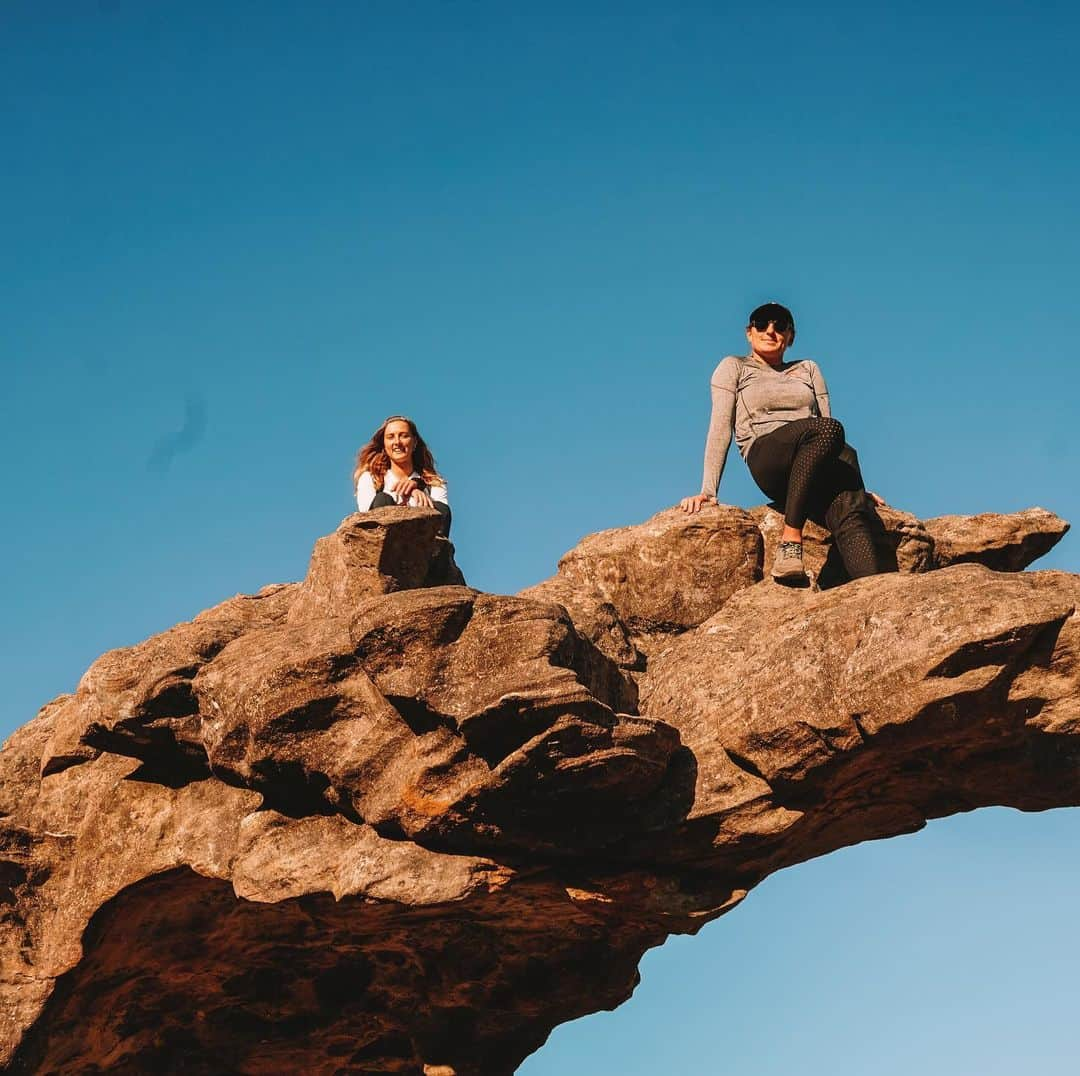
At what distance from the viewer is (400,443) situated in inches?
907

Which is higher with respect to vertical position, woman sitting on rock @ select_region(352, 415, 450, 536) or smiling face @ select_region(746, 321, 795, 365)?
smiling face @ select_region(746, 321, 795, 365)

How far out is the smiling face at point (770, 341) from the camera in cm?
2278

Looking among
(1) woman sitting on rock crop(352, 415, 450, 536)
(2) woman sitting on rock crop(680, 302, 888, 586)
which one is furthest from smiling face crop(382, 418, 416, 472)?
(2) woman sitting on rock crop(680, 302, 888, 586)

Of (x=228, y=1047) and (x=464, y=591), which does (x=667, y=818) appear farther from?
(x=228, y=1047)

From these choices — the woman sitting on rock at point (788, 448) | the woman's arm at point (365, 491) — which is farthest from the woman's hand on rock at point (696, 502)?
the woman's arm at point (365, 491)

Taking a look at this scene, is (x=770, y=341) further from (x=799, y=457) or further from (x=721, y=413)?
(x=799, y=457)

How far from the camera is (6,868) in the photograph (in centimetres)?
2205

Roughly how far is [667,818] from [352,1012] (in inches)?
267

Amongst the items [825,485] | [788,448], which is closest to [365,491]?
[788,448]

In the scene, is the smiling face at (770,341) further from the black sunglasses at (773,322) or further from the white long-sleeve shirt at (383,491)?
the white long-sleeve shirt at (383,491)

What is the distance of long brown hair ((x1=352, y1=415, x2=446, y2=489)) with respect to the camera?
2314cm

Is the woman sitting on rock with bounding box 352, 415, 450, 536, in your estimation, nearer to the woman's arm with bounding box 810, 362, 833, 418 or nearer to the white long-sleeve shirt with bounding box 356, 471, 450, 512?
the white long-sleeve shirt with bounding box 356, 471, 450, 512

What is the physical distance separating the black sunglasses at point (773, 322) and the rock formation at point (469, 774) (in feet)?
8.05

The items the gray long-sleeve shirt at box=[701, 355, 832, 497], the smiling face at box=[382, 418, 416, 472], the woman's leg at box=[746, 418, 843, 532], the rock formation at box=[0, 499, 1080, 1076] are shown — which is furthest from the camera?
the smiling face at box=[382, 418, 416, 472]
